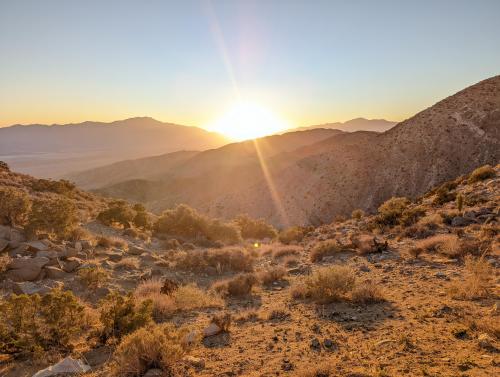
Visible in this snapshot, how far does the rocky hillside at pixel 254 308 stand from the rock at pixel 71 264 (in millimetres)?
27

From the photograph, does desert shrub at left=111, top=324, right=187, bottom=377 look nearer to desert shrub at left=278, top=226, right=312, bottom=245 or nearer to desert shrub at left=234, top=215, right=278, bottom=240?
desert shrub at left=278, top=226, right=312, bottom=245

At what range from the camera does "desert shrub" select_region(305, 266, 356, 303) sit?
7.88 metres

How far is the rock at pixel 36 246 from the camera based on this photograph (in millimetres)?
10375

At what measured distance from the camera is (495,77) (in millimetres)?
43625

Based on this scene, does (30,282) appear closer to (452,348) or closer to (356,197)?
(452,348)

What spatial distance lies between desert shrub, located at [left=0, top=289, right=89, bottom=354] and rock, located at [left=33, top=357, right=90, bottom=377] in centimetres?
57

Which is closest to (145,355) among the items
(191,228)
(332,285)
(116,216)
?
(332,285)

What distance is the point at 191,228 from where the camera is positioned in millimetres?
20281

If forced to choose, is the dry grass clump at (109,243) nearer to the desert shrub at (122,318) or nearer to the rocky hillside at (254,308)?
the rocky hillside at (254,308)

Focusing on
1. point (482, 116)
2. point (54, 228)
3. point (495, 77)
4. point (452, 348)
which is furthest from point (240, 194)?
point (452, 348)

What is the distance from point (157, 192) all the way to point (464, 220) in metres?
77.8

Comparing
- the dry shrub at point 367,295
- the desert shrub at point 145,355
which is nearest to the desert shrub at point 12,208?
the desert shrub at point 145,355

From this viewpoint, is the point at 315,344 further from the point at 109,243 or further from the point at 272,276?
the point at 109,243

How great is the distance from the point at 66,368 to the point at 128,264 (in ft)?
21.4
